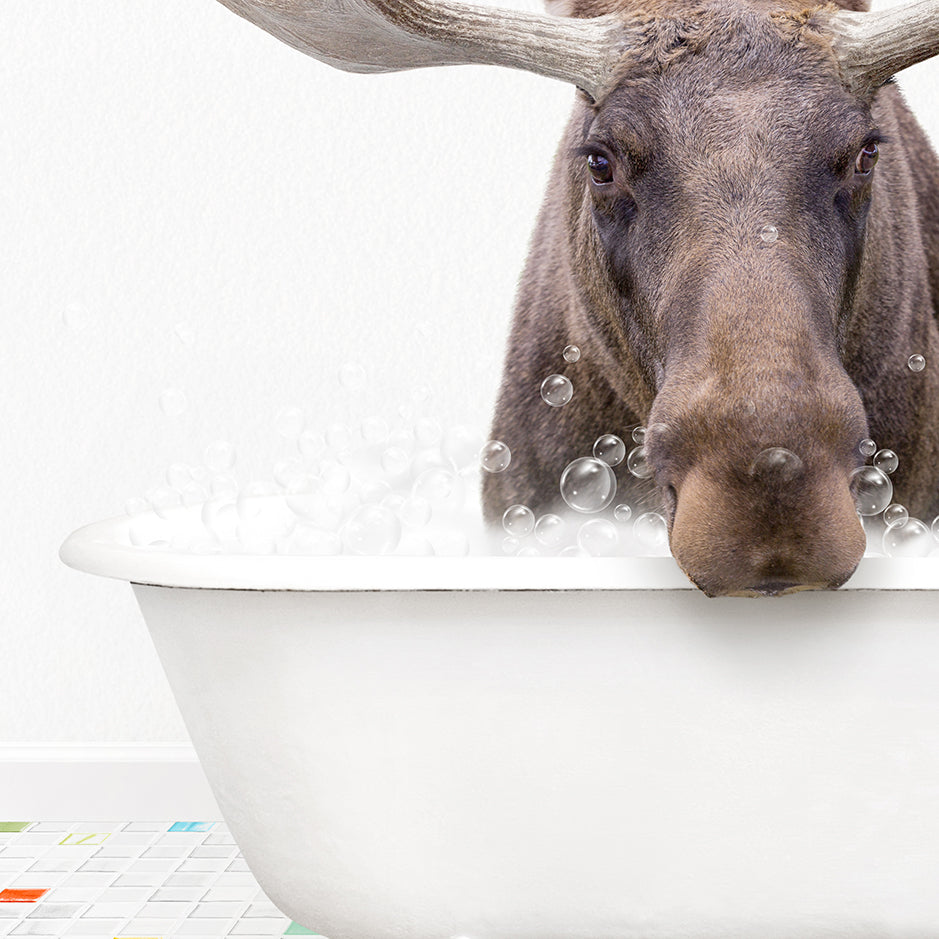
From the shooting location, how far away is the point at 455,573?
104 cm

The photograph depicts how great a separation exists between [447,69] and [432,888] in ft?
4.49

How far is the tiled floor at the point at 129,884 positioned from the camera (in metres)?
1.52

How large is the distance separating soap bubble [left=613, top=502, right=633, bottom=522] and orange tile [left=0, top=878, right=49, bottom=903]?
97 cm

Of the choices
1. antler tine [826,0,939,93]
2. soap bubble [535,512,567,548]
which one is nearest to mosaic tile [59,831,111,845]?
soap bubble [535,512,567,548]

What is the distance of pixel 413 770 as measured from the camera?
113 cm

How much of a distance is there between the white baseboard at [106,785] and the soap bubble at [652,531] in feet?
3.08

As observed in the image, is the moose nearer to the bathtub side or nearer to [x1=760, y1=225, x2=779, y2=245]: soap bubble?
[x1=760, y1=225, x2=779, y2=245]: soap bubble

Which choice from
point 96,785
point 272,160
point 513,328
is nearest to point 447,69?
point 272,160

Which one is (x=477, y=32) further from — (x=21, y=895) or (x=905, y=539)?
(x=21, y=895)

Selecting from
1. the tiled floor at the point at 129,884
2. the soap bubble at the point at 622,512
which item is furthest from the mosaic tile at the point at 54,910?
the soap bubble at the point at 622,512

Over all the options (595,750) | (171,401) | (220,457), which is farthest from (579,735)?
(171,401)

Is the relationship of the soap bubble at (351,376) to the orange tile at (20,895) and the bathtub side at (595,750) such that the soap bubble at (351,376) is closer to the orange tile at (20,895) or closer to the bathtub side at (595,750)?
the bathtub side at (595,750)

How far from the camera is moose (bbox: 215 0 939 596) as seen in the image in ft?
3.08

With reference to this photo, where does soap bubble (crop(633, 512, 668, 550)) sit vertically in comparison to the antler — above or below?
below
